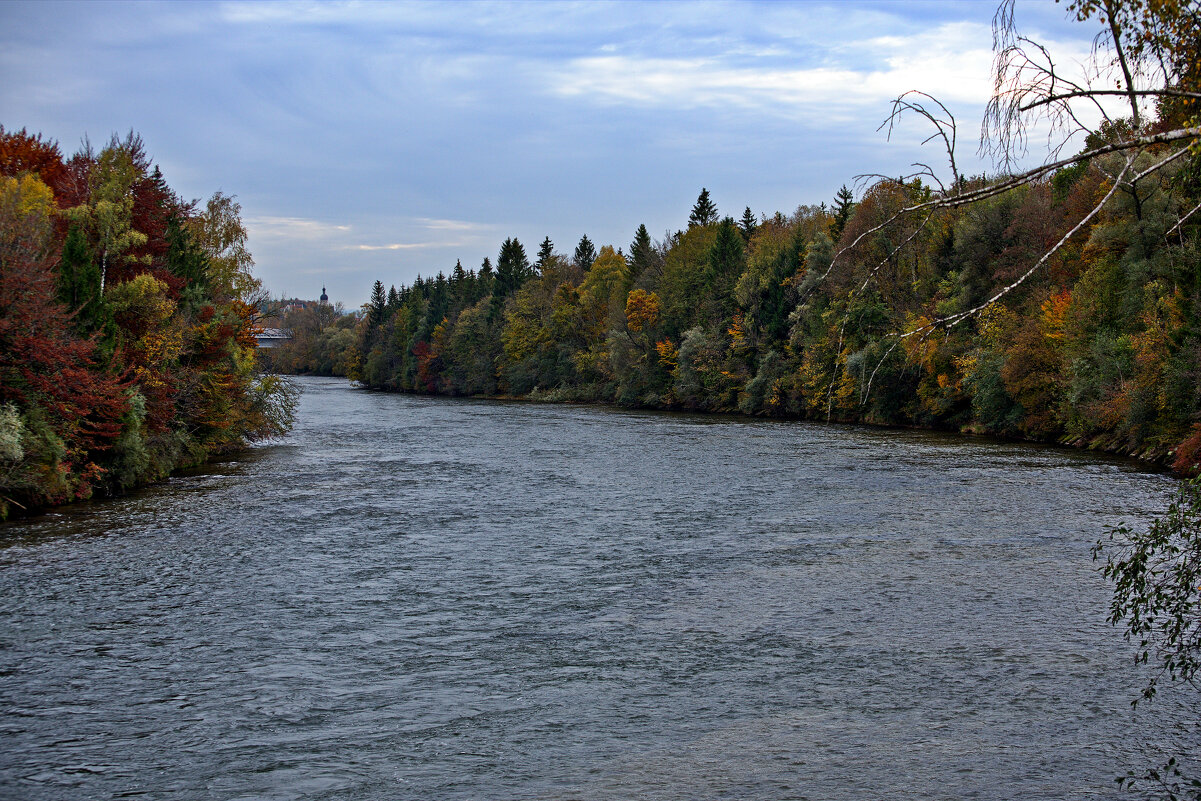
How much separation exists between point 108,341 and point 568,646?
21.3 metres

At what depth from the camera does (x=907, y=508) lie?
2478cm

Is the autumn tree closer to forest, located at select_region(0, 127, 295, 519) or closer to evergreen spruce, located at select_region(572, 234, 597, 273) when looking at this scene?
forest, located at select_region(0, 127, 295, 519)

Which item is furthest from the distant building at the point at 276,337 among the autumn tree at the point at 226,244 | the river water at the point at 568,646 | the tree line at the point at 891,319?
the river water at the point at 568,646

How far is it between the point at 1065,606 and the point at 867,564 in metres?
3.90

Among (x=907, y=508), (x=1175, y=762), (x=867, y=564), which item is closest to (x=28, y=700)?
(x=1175, y=762)

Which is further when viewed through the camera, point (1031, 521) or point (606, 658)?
point (1031, 521)

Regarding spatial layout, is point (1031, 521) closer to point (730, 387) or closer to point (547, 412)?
point (730, 387)

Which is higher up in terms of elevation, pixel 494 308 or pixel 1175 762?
pixel 494 308

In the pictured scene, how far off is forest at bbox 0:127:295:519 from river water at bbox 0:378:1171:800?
197cm

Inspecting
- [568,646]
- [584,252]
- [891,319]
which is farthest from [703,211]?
[568,646]

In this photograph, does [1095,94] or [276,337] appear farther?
[276,337]

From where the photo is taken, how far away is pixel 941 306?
46625 mm

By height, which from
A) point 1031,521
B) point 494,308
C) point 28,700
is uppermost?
point 494,308

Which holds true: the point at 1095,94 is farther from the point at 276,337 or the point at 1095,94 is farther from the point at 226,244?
the point at 276,337
